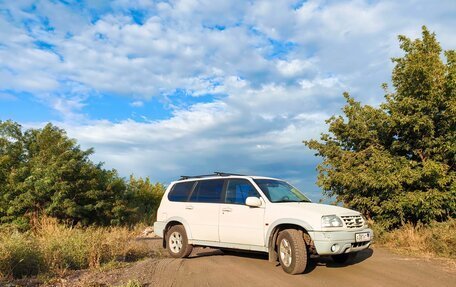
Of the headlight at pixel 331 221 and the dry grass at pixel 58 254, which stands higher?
the headlight at pixel 331 221

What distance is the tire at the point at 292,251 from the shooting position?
7602 millimetres

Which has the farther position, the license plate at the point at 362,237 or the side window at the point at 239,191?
the side window at the point at 239,191

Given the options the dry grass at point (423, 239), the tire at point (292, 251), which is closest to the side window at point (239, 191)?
the tire at point (292, 251)

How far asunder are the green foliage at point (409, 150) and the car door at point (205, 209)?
18.1ft

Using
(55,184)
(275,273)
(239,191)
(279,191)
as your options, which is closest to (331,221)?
(275,273)

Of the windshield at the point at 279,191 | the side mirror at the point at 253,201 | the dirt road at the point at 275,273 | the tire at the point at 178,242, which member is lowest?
the dirt road at the point at 275,273

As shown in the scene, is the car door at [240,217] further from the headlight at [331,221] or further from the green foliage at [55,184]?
the green foliage at [55,184]

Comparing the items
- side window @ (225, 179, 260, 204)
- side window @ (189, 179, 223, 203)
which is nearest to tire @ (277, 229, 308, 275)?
side window @ (225, 179, 260, 204)

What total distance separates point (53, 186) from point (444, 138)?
16.0m

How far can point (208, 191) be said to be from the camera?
9883 millimetres

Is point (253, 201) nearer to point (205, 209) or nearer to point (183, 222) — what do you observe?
point (205, 209)

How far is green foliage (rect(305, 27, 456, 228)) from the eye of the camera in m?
12.4

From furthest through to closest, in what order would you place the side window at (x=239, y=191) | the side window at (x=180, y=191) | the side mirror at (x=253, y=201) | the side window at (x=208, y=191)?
1. the side window at (x=180, y=191)
2. the side window at (x=208, y=191)
3. the side window at (x=239, y=191)
4. the side mirror at (x=253, y=201)

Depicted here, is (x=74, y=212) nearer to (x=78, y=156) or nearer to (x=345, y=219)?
(x=78, y=156)
